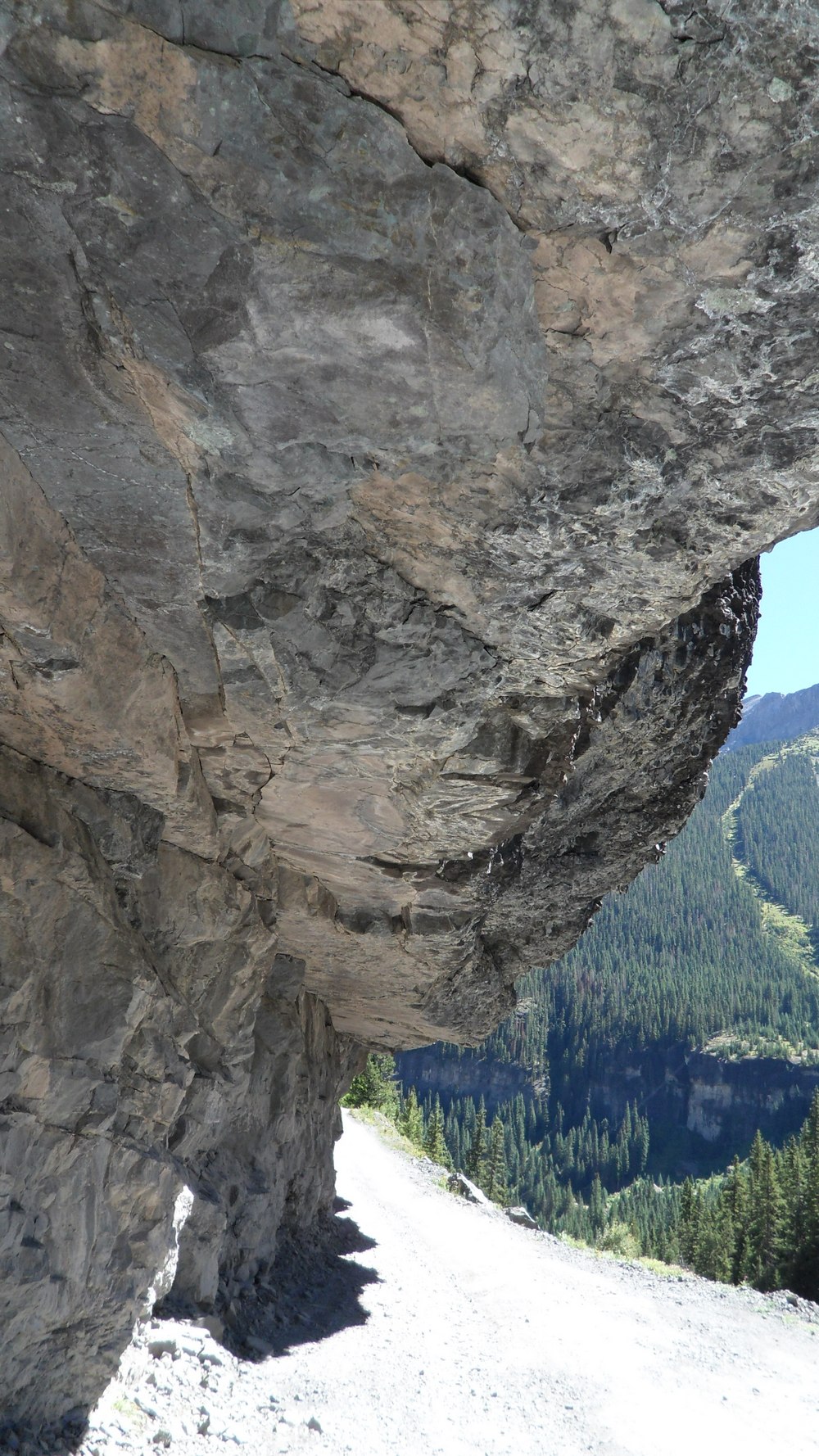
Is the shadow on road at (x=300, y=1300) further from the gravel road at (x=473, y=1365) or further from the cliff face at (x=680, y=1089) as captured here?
the cliff face at (x=680, y=1089)

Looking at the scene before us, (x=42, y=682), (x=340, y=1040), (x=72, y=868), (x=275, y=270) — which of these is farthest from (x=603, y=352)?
(x=340, y=1040)

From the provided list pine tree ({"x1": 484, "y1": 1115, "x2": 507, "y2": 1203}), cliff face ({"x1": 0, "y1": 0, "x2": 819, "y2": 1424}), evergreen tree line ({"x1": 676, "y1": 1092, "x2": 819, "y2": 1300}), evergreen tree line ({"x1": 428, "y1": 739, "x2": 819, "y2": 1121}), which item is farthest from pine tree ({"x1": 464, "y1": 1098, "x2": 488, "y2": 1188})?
evergreen tree line ({"x1": 428, "y1": 739, "x2": 819, "y2": 1121})

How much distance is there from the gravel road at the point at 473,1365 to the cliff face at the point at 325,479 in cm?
209

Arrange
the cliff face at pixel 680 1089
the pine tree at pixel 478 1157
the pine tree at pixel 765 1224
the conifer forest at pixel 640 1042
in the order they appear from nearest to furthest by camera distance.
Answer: the pine tree at pixel 765 1224 < the pine tree at pixel 478 1157 < the conifer forest at pixel 640 1042 < the cliff face at pixel 680 1089

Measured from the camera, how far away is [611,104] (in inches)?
104

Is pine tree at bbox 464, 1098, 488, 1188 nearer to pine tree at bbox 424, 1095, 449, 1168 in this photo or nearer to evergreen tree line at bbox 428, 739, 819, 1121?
pine tree at bbox 424, 1095, 449, 1168

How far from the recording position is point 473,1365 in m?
12.7

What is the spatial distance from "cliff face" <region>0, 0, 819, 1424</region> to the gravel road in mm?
2086

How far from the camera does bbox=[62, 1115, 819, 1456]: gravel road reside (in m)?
8.38

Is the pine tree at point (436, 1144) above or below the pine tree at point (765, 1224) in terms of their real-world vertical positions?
above

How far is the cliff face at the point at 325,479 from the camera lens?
2697mm

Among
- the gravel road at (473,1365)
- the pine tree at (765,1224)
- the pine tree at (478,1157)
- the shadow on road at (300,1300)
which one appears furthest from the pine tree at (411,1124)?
the shadow on road at (300,1300)

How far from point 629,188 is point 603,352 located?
0.71 meters

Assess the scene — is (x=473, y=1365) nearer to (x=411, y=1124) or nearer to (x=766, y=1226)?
(x=411, y=1124)
